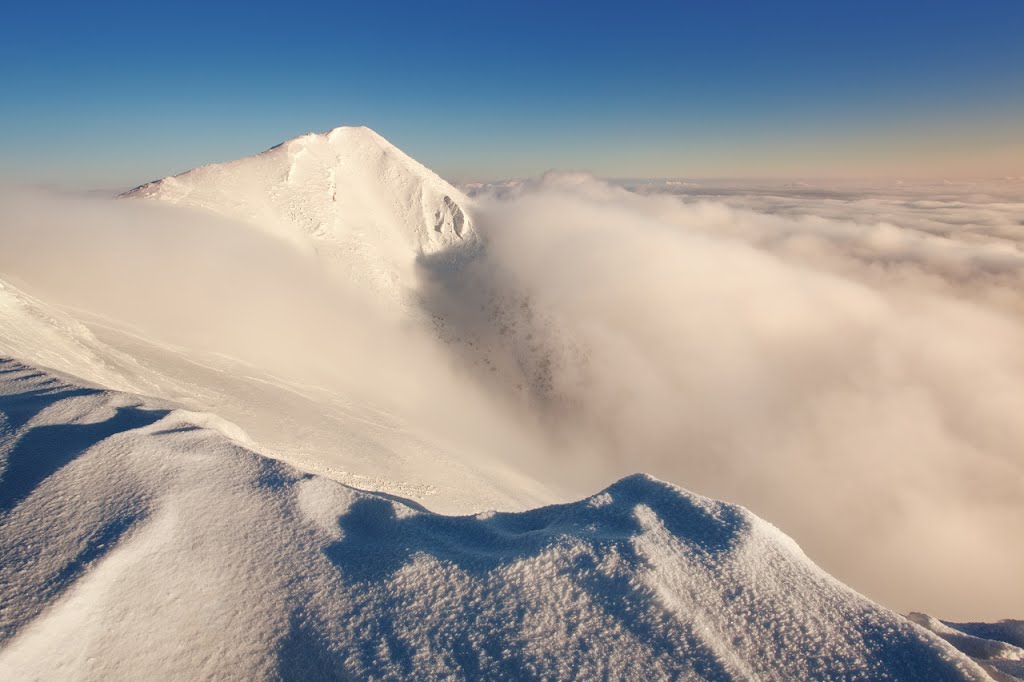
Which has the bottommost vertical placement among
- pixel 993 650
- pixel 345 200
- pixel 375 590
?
pixel 993 650

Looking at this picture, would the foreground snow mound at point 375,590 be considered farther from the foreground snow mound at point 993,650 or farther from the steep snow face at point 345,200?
the steep snow face at point 345,200

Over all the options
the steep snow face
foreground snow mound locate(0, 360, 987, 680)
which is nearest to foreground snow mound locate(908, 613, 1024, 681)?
foreground snow mound locate(0, 360, 987, 680)

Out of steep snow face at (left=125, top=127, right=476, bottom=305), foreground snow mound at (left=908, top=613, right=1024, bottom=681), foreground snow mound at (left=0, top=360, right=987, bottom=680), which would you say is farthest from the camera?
steep snow face at (left=125, top=127, right=476, bottom=305)

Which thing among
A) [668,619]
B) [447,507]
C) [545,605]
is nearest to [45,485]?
[545,605]

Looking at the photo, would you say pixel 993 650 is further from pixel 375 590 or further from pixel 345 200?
pixel 345 200

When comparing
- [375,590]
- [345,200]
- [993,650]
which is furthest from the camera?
[345,200]

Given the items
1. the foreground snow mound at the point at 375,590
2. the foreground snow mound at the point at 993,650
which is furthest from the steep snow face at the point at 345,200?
the foreground snow mound at the point at 993,650

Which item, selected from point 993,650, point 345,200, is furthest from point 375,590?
point 345,200

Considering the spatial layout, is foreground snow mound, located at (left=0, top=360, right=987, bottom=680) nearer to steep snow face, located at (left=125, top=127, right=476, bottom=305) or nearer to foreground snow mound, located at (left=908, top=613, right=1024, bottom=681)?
foreground snow mound, located at (left=908, top=613, right=1024, bottom=681)
